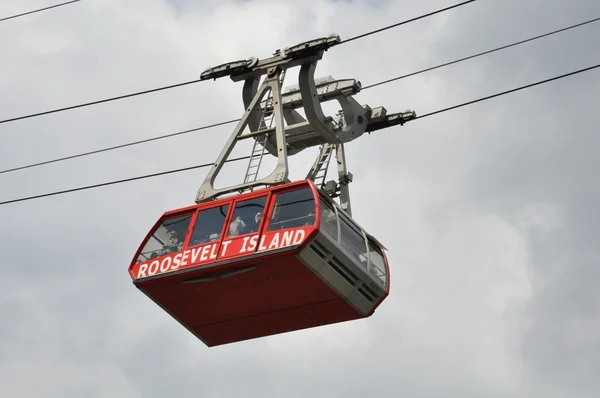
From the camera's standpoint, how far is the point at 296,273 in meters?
31.8

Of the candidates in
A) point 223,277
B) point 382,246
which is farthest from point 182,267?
point 382,246

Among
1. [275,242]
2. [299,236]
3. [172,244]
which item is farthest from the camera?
[172,244]

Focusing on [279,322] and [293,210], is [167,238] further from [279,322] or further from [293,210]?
[293,210]

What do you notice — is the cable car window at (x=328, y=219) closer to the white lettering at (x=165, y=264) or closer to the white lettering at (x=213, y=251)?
the white lettering at (x=213, y=251)

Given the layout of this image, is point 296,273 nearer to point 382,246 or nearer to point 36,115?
point 382,246

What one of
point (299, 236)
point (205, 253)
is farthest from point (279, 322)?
point (299, 236)

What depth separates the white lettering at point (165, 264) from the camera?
32625 millimetres

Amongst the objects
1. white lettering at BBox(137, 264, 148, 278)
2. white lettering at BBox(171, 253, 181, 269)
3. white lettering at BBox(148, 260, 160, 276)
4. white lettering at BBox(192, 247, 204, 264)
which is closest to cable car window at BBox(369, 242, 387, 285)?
white lettering at BBox(192, 247, 204, 264)

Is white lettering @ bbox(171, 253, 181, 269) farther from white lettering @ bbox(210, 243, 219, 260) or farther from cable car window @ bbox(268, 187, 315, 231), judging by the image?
cable car window @ bbox(268, 187, 315, 231)

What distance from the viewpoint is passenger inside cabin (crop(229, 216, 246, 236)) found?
→ 106ft

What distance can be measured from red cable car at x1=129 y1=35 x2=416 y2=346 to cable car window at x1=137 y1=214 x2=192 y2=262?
0.02 meters

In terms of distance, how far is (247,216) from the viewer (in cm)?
3253

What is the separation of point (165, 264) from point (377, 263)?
3.91 m

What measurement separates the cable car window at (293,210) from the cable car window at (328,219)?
0.24m
